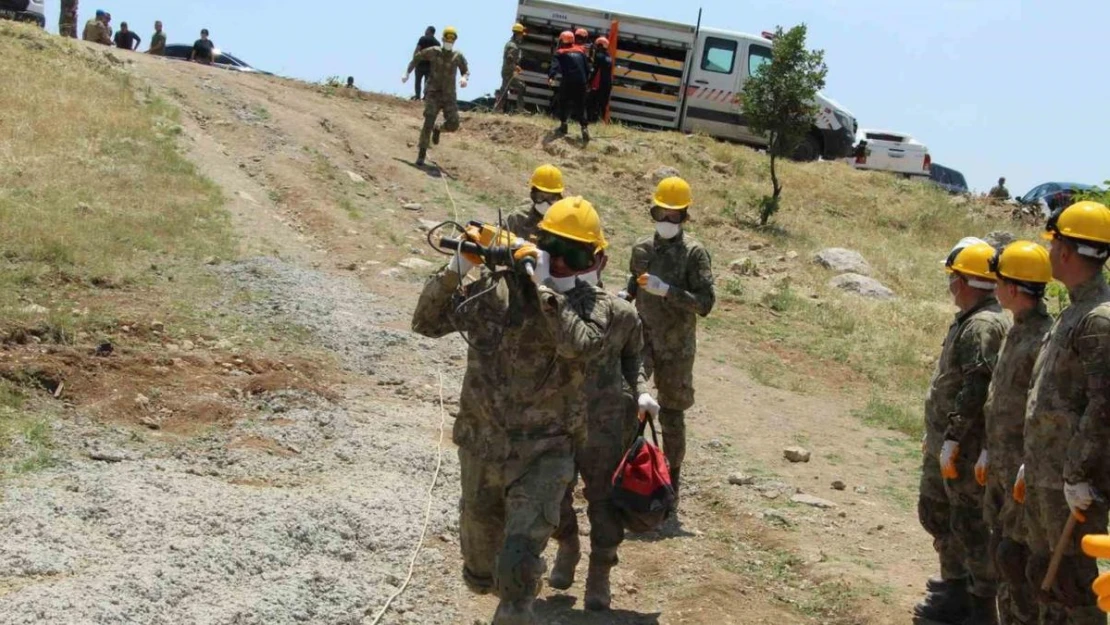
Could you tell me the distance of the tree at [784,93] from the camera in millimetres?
20812

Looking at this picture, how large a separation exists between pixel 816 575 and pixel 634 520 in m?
1.93

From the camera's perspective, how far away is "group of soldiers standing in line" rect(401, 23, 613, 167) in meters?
19.3

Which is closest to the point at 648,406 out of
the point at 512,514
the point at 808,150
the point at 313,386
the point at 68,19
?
the point at 512,514

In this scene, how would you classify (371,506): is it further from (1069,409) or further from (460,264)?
(1069,409)

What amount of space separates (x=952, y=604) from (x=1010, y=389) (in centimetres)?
151

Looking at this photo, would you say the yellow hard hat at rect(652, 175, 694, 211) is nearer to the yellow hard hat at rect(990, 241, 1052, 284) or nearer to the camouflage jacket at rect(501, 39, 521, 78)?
the yellow hard hat at rect(990, 241, 1052, 284)

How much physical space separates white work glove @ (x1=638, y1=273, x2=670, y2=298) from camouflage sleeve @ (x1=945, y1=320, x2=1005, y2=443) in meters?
2.00

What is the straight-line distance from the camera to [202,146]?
17141mm

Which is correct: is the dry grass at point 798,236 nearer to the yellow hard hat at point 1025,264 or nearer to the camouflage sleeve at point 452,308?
the yellow hard hat at point 1025,264

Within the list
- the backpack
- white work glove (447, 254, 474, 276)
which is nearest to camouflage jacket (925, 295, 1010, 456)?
→ the backpack

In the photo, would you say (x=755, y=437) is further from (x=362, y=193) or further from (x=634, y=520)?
(x=362, y=193)

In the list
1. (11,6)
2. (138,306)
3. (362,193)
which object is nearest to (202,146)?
(362,193)

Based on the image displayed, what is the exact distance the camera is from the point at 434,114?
19.3 metres

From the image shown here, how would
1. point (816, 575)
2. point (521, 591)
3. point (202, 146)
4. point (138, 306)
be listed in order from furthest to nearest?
point (202, 146) → point (138, 306) → point (816, 575) → point (521, 591)
